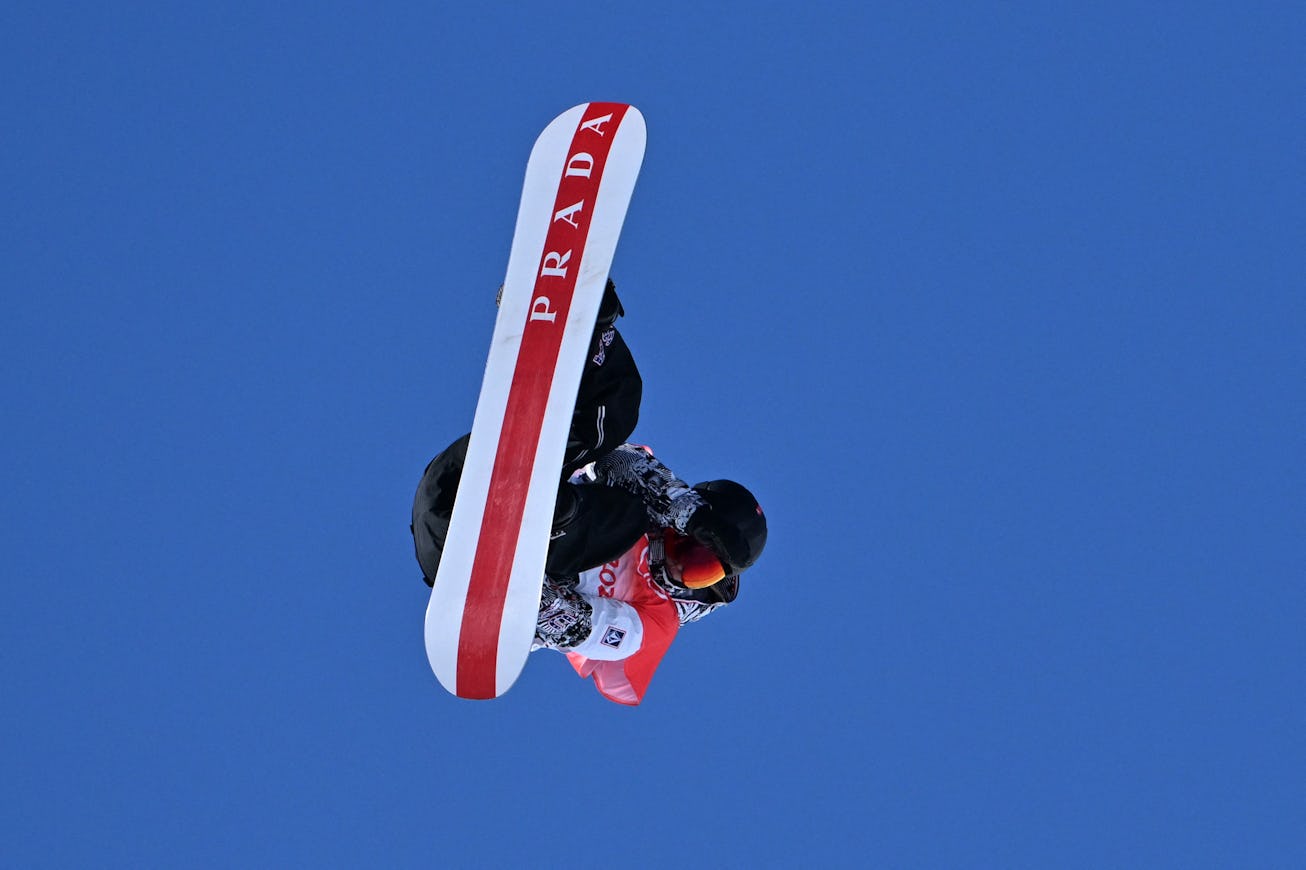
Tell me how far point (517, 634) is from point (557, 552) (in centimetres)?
31

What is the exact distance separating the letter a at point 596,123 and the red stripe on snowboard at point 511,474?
0.85ft

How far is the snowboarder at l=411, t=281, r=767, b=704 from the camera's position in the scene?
2588 millimetres

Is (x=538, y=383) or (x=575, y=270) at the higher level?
(x=575, y=270)

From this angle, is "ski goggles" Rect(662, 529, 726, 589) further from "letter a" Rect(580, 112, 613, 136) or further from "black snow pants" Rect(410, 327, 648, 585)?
"letter a" Rect(580, 112, 613, 136)

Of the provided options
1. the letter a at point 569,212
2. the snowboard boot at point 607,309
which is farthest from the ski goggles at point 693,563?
the letter a at point 569,212

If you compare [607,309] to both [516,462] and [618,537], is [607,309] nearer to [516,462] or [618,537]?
[516,462]

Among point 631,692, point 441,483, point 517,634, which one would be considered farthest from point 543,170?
point 631,692

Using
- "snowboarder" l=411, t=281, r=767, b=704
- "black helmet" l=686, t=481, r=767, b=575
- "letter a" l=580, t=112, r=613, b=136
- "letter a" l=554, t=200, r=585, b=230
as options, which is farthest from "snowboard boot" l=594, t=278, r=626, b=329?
"black helmet" l=686, t=481, r=767, b=575

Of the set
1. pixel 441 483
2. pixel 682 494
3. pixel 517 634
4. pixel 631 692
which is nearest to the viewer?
pixel 517 634

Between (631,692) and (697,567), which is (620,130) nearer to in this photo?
(697,567)

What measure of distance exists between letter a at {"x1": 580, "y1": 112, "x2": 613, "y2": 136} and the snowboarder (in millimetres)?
306

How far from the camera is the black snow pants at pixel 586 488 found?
2559 mm

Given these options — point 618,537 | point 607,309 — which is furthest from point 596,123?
Result: point 618,537

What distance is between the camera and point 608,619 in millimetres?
2900
